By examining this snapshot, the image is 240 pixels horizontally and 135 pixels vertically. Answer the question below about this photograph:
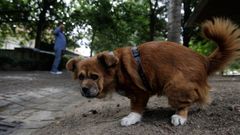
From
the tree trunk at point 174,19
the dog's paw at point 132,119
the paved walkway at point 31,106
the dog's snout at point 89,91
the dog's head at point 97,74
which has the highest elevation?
the tree trunk at point 174,19

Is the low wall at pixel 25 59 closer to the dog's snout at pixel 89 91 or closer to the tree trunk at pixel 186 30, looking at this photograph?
the tree trunk at pixel 186 30

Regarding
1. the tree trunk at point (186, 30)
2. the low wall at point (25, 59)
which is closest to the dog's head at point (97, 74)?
the low wall at point (25, 59)

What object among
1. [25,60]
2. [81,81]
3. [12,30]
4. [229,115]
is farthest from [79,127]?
[12,30]

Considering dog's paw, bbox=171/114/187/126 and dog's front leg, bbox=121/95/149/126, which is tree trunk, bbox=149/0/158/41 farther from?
dog's paw, bbox=171/114/187/126

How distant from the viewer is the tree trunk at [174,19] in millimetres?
8742

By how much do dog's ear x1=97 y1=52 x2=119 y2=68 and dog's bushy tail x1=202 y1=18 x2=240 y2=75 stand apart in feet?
3.70

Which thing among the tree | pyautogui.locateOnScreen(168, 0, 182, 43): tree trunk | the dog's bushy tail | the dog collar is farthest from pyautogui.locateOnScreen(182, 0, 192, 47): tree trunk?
the dog collar

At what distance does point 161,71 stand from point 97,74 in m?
0.74

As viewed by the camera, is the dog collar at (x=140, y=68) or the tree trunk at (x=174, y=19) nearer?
the dog collar at (x=140, y=68)

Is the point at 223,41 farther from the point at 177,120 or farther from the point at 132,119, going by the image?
the point at 132,119

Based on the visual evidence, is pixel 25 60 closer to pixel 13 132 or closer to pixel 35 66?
pixel 35 66

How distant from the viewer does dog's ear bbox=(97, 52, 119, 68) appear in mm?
4082

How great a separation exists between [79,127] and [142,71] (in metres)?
1.27

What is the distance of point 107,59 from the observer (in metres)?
4.08
